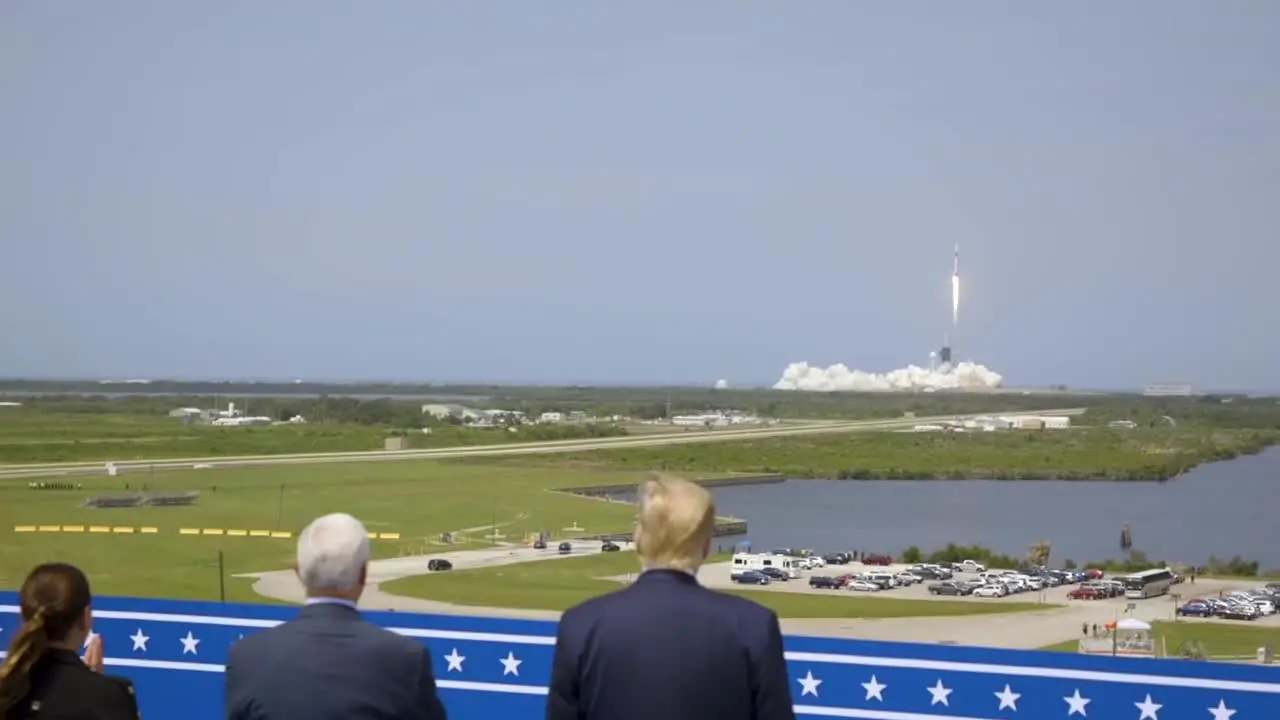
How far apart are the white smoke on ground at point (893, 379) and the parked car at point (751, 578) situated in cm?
6300

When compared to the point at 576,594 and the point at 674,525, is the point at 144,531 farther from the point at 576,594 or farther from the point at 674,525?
the point at 674,525

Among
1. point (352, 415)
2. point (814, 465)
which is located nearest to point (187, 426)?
point (352, 415)

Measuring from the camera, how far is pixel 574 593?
33.6ft

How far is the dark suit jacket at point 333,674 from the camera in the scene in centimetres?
213

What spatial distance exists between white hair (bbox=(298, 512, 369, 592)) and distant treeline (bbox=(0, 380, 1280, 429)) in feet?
76.7

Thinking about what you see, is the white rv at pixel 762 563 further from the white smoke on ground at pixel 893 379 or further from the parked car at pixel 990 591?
the white smoke on ground at pixel 893 379

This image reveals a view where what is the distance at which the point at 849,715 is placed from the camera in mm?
4570

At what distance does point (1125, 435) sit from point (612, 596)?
92.7 feet

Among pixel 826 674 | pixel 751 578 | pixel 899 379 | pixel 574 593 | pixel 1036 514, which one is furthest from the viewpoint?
pixel 899 379

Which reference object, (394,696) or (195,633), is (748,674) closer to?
(394,696)

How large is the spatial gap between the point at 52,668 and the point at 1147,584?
9538 mm

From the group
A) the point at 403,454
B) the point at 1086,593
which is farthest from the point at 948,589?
the point at 403,454

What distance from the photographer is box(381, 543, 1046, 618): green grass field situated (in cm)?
966

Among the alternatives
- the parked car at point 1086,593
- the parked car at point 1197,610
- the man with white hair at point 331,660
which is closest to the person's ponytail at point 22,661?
the man with white hair at point 331,660
